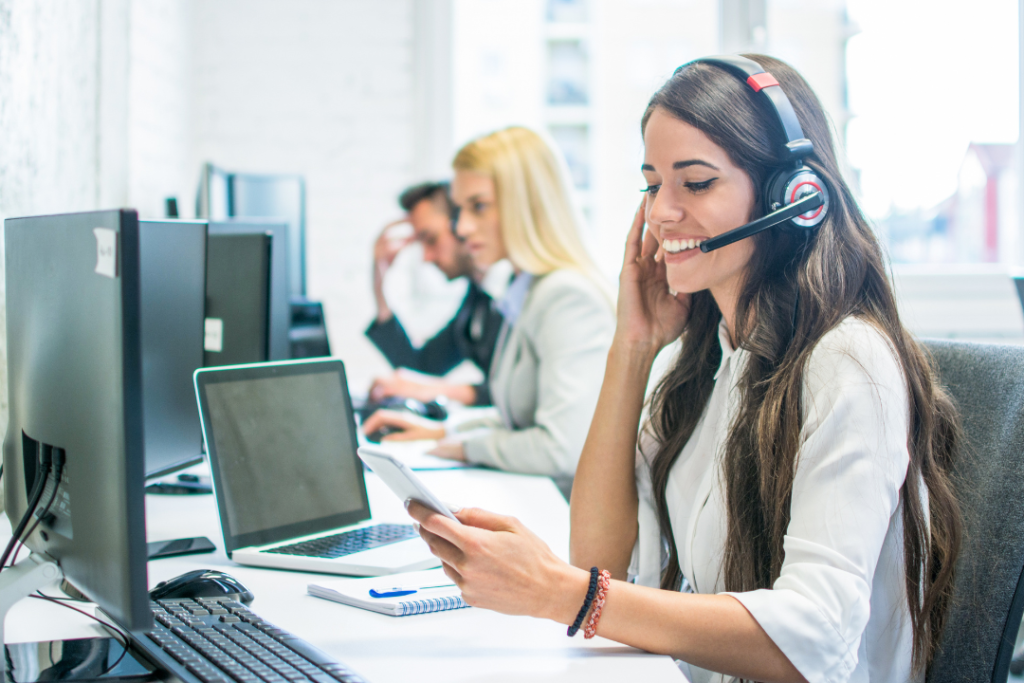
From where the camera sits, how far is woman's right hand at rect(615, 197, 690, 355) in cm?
119

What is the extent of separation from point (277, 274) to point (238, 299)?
21 centimetres

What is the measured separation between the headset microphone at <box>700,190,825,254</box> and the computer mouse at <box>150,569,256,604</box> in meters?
0.63

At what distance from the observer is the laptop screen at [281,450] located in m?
1.05

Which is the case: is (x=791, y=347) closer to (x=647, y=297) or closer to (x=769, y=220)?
(x=769, y=220)

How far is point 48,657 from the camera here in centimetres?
73

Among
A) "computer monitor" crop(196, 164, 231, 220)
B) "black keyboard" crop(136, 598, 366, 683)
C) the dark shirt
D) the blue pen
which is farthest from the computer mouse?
the dark shirt

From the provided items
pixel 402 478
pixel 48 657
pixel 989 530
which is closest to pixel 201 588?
pixel 48 657

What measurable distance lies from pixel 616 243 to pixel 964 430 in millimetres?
2630

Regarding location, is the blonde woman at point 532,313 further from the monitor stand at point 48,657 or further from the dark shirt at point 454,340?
the monitor stand at point 48,657

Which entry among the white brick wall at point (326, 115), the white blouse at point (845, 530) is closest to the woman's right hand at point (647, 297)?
the white blouse at point (845, 530)

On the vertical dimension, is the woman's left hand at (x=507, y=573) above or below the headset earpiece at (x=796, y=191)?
below

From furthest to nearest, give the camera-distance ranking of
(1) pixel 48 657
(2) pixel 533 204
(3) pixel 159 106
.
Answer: (3) pixel 159 106 → (2) pixel 533 204 → (1) pixel 48 657

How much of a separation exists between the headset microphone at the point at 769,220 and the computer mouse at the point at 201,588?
634mm

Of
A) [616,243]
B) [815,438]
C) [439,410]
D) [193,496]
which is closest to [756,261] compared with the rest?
[815,438]
